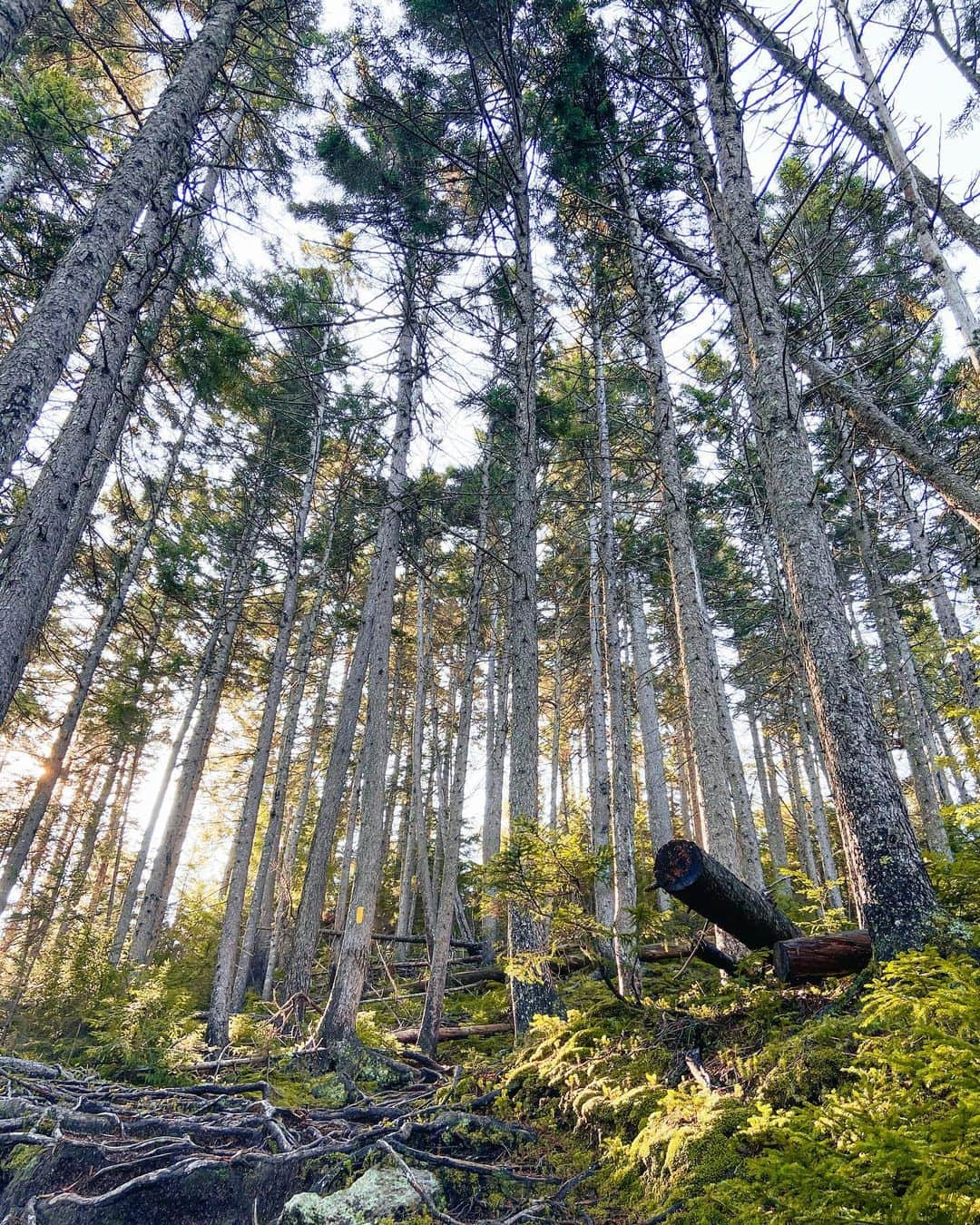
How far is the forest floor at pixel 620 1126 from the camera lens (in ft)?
5.94

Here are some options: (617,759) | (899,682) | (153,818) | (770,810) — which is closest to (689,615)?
(617,759)

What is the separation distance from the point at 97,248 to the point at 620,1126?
775 cm

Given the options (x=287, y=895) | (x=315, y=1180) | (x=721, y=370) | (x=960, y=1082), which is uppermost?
(x=721, y=370)

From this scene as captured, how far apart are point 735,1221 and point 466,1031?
732cm

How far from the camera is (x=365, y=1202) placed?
3.08 metres

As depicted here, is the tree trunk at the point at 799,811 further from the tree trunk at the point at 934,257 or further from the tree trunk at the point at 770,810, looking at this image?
the tree trunk at the point at 934,257

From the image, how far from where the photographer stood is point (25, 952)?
1243 cm

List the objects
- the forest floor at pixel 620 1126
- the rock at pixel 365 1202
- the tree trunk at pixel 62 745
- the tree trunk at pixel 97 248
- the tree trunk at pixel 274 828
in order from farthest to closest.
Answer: the tree trunk at pixel 274 828, the tree trunk at pixel 62 745, the tree trunk at pixel 97 248, the rock at pixel 365 1202, the forest floor at pixel 620 1126

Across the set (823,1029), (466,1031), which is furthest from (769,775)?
(823,1029)

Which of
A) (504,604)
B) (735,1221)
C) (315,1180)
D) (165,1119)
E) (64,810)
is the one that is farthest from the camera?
(504,604)

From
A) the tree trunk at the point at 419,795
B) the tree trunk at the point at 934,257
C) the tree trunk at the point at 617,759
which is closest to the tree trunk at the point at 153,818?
the tree trunk at the point at 419,795

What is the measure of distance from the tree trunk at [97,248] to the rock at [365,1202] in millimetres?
5024

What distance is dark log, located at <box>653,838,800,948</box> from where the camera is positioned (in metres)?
3.63

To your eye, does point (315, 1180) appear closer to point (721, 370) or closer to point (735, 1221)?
point (735, 1221)
